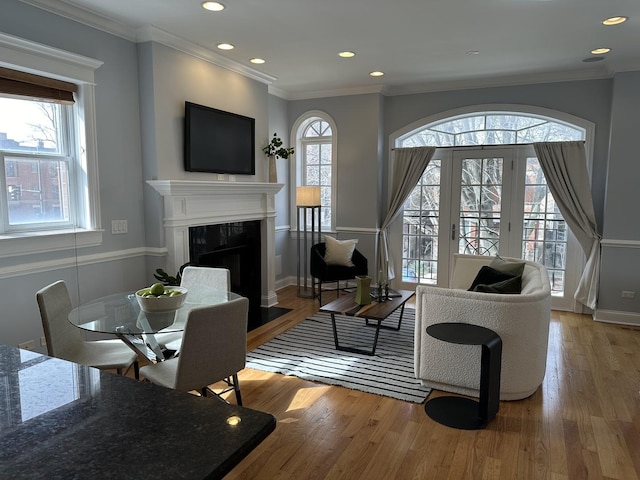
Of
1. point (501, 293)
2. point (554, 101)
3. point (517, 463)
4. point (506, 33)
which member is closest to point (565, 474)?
point (517, 463)

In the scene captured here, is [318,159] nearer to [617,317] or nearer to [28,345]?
[617,317]

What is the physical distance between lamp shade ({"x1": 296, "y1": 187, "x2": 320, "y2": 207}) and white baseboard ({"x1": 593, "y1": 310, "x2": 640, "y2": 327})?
11.4ft

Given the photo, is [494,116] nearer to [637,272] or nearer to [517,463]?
[637,272]

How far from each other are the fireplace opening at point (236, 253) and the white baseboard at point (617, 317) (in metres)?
3.78

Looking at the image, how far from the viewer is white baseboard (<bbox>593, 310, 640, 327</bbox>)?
16.3 ft

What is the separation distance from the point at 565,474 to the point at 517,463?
23 cm

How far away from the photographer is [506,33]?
3.94 meters

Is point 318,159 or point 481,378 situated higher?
point 318,159

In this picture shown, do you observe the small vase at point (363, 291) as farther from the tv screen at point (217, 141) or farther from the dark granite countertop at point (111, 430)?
the dark granite countertop at point (111, 430)

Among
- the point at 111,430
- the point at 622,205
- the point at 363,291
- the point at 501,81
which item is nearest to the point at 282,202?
the point at 363,291

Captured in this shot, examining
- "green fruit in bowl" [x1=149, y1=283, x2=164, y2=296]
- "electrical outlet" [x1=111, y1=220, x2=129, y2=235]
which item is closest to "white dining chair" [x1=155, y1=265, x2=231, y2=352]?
"green fruit in bowl" [x1=149, y1=283, x2=164, y2=296]

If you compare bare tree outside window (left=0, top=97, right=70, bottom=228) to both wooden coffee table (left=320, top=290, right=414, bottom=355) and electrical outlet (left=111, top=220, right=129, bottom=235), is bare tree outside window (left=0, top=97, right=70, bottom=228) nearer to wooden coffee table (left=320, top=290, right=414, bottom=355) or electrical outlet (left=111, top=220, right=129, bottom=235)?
electrical outlet (left=111, top=220, right=129, bottom=235)

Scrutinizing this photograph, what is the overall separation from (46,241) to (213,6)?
6.84ft

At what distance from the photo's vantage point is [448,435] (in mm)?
2742
